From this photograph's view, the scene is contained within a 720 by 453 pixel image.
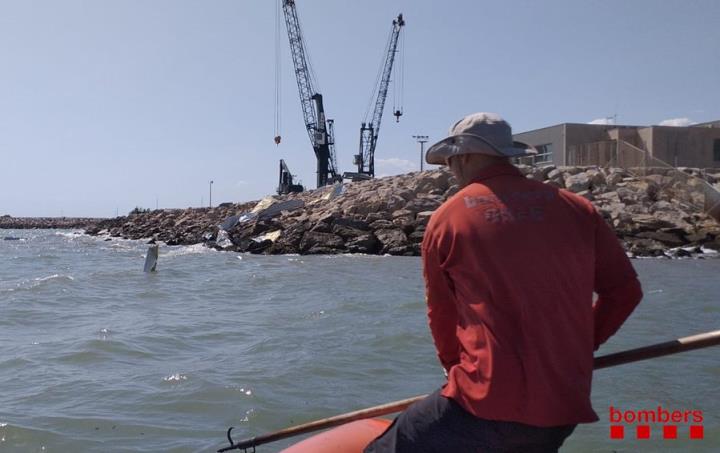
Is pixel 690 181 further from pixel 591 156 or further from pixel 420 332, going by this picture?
pixel 420 332

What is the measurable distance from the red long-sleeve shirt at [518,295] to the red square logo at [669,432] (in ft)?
10.1

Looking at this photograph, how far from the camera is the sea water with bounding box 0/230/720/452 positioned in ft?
16.1

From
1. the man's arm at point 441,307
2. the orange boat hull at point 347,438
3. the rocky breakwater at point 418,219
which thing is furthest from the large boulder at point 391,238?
the man's arm at point 441,307

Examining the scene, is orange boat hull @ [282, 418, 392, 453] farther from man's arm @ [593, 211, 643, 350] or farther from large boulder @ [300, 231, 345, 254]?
large boulder @ [300, 231, 345, 254]

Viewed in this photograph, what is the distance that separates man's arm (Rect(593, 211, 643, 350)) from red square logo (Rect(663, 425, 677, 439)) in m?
2.83

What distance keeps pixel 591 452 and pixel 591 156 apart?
30.7 metres

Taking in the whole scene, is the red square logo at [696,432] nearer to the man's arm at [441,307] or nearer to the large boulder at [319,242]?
the man's arm at [441,307]

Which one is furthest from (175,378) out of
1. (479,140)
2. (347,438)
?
(479,140)

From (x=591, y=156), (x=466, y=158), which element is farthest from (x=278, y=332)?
(x=591, y=156)

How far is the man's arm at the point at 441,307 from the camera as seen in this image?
195 centimetres

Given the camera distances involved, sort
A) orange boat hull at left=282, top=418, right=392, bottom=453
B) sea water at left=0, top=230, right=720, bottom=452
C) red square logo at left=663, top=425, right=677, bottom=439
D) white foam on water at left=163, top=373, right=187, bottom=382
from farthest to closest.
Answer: white foam on water at left=163, top=373, right=187, bottom=382 < sea water at left=0, top=230, right=720, bottom=452 < red square logo at left=663, top=425, right=677, bottom=439 < orange boat hull at left=282, top=418, right=392, bottom=453

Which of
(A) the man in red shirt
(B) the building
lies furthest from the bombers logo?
(B) the building

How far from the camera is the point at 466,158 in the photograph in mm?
2084

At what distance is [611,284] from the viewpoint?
6.76 ft
